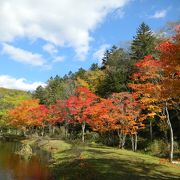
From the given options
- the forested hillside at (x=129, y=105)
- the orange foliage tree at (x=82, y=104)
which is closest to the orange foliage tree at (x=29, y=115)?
the forested hillside at (x=129, y=105)

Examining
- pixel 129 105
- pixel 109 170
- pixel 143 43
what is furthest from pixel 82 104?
pixel 109 170

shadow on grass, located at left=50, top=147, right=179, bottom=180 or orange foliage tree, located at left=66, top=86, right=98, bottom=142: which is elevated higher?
orange foliage tree, located at left=66, top=86, right=98, bottom=142

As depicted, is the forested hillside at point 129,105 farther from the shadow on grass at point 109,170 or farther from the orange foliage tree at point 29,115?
the shadow on grass at point 109,170

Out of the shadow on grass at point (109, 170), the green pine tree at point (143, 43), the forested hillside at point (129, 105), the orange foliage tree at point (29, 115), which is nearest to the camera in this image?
the shadow on grass at point (109, 170)

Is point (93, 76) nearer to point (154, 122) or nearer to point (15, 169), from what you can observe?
point (154, 122)

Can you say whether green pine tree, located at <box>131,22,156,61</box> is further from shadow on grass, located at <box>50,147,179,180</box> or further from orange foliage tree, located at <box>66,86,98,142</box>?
shadow on grass, located at <box>50,147,179,180</box>

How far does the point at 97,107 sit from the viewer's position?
46.3 meters

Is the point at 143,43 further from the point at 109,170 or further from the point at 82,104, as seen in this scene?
the point at 109,170

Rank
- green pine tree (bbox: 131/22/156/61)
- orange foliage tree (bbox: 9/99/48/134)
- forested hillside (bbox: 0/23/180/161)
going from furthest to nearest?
orange foliage tree (bbox: 9/99/48/134) → green pine tree (bbox: 131/22/156/61) → forested hillside (bbox: 0/23/180/161)

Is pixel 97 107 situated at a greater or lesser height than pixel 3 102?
lesser

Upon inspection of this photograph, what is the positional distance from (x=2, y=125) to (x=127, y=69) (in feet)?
147

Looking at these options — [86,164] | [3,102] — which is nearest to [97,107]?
[86,164]

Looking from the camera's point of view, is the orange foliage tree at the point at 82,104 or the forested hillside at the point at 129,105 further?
the orange foliage tree at the point at 82,104

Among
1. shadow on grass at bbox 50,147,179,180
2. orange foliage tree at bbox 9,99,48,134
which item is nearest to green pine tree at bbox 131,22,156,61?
orange foliage tree at bbox 9,99,48,134
